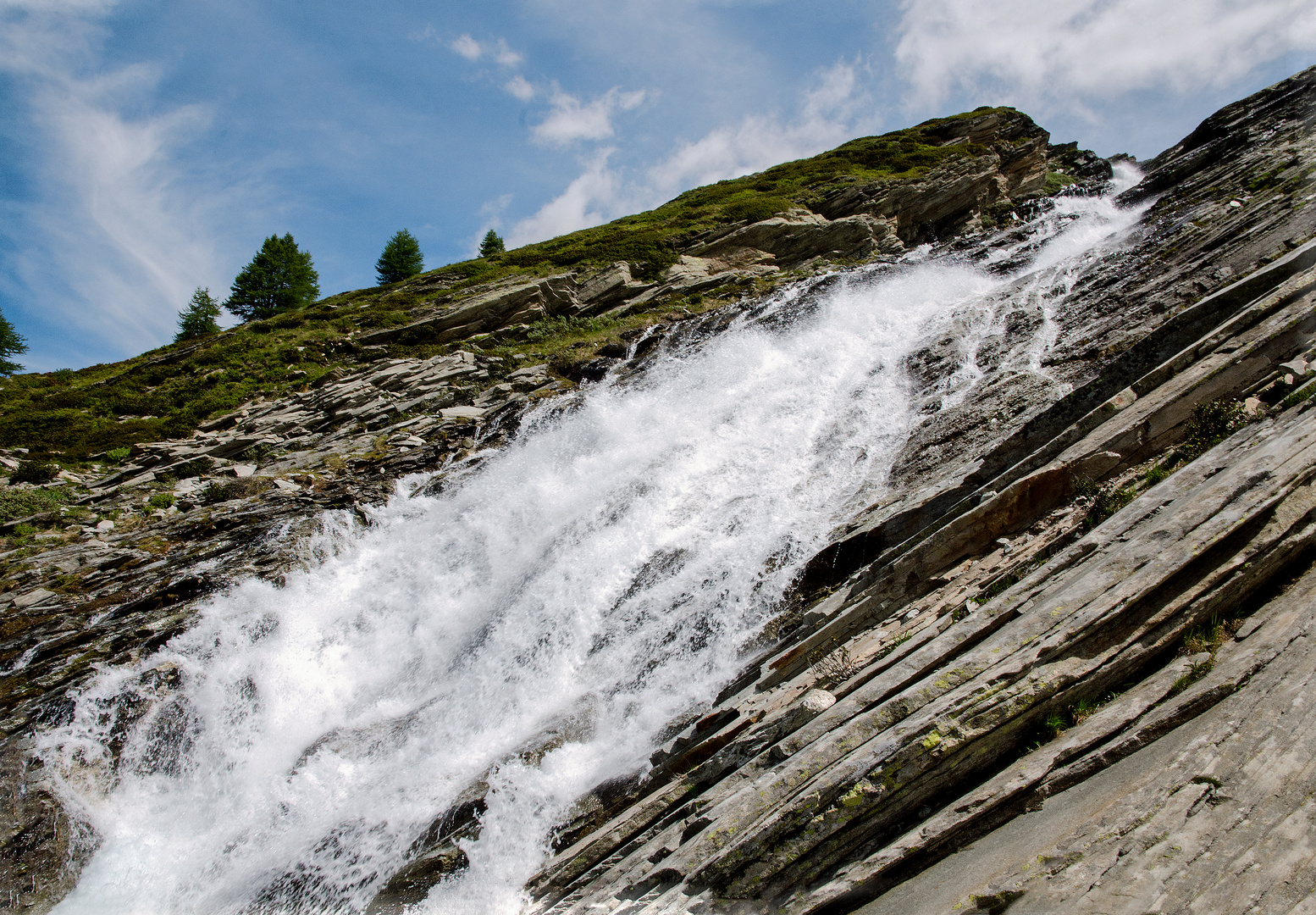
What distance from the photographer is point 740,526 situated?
1510 centimetres

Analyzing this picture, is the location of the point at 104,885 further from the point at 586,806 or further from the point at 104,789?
the point at 586,806

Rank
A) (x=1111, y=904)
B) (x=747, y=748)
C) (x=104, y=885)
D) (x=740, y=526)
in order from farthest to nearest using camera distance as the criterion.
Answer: (x=740, y=526) → (x=104, y=885) → (x=747, y=748) → (x=1111, y=904)

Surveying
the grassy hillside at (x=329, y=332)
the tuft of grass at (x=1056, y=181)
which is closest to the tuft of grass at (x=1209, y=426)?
the grassy hillside at (x=329, y=332)

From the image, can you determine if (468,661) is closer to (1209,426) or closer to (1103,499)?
(1103,499)

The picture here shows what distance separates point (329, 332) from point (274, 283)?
68.9 feet

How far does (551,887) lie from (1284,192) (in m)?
25.8

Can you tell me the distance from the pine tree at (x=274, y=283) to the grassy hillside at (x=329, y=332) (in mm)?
9457

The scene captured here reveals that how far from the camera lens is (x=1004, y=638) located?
270 inches

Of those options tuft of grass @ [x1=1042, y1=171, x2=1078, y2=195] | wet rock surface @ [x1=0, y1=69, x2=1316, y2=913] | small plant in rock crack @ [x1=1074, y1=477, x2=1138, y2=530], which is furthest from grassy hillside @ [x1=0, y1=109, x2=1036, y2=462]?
small plant in rock crack @ [x1=1074, y1=477, x2=1138, y2=530]

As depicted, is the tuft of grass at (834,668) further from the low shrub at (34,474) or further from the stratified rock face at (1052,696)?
the low shrub at (34,474)

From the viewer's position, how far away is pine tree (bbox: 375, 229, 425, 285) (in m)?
56.2

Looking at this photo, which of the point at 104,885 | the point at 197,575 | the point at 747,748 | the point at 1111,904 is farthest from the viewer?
the point at 197,575

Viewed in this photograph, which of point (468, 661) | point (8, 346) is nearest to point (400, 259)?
point (8, 346)

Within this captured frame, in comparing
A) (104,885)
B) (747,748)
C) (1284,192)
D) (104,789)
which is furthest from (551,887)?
(1284,192)
